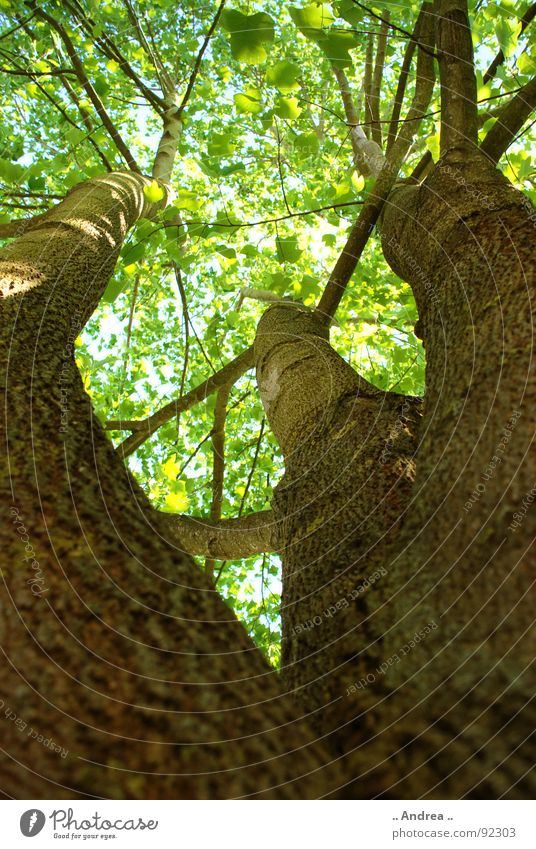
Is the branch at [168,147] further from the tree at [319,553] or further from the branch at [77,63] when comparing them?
the tree at [319,553]

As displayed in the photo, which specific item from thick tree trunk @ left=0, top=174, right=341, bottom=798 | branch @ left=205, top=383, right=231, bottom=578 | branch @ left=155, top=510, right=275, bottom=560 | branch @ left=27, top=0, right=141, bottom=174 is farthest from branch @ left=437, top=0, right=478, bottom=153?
branch @ left=205, top=383, right=231, bottom=578

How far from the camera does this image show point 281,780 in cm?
64

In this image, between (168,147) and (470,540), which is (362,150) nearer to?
(168,147)

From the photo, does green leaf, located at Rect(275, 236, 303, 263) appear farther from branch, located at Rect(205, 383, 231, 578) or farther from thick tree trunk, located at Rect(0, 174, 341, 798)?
thick tree trunk, located at Rect(0, 174, 341, 798)

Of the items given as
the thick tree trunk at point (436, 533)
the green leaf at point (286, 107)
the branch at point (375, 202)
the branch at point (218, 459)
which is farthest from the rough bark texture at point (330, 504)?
the branch at point (218, 459)

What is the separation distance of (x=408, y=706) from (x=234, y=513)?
446 centimetres

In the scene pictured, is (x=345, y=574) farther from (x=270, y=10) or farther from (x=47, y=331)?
(x=270, y=10)

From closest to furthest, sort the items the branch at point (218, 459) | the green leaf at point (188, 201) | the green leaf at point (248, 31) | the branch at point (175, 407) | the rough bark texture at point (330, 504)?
the rough bark texture at point (330, 504) < the green leaf at point (248, 31) < the green leaf at point (188, 201) < the branch at point (175, 407) < the branch at point (218, 459)

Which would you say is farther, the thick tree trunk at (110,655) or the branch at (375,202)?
the branch at (375,202)

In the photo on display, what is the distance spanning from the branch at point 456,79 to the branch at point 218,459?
2.30 metres

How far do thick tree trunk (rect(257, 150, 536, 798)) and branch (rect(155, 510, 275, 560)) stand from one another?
1.03 meters

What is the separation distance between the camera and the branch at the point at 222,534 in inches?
114

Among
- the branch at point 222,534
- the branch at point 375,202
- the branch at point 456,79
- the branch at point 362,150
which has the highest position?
the branch at point 362,150

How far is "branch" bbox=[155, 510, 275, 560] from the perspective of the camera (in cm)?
288
